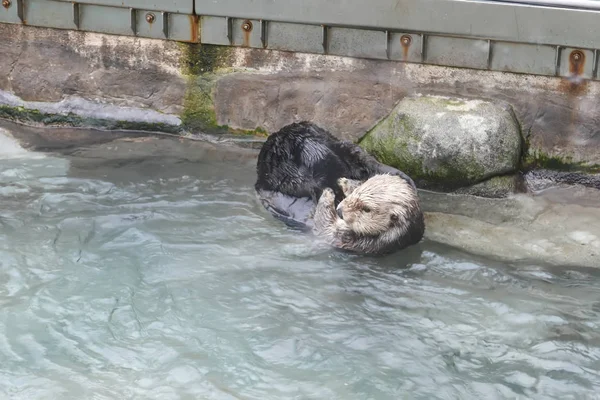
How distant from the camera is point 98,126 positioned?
729cm

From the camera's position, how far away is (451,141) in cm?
626

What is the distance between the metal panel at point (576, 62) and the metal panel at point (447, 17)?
65 millimetres

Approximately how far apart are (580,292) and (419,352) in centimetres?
125

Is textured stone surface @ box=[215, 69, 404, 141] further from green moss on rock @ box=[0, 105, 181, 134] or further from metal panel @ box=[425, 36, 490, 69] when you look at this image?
green moss on rock @ box=[0, 105, 181, 134]

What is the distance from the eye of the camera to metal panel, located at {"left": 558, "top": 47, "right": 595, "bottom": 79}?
20.1ft

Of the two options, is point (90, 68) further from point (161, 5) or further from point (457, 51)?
point (457, 51)

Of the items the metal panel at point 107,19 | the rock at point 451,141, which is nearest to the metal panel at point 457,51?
the rock at point 451,141

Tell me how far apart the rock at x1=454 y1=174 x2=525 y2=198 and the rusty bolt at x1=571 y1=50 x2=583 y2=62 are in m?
0.96

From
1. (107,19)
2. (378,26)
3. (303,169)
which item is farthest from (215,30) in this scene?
(303,169)

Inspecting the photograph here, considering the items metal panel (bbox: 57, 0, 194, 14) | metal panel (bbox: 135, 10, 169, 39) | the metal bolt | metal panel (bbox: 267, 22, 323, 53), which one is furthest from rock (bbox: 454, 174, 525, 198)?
metal panel (bbox: 135, 10, 169, 39)

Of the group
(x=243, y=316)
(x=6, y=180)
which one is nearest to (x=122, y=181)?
(x=6, y=180)

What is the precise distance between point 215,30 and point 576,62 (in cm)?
Answer: 282

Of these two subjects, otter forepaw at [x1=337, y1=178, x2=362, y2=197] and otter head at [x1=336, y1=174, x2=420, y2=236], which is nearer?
otter head at [x1=336, y1=174, x2=420, y2=236]

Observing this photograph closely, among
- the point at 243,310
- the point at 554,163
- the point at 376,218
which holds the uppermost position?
the point at 554,163
